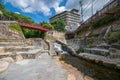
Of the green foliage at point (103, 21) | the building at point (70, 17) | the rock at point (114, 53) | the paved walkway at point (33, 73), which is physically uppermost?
the building at point (70, 17)

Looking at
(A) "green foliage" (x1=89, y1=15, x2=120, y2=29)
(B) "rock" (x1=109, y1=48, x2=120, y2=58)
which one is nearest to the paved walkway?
(B) "rock" (x1=109, y1=48, x2=120, y2=58)

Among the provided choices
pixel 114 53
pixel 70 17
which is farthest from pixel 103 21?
pixel 70 17

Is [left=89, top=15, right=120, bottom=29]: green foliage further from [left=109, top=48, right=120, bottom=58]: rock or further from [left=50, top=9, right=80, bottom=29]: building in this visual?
[left=50, top=9, right=80, bottom=29]: building

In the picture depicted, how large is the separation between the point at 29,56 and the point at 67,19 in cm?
7573

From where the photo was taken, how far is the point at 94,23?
953 inches

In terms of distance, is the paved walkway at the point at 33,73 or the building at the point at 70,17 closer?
the paved walkway at the point at 33,73

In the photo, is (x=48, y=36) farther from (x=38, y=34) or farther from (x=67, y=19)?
(x=67, y=19)

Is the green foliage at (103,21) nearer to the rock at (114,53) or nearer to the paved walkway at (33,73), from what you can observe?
the rock at (114,53)

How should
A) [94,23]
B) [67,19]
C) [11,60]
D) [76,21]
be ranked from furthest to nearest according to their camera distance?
[76,21] < [67,19] < [94,23] < [11,60]

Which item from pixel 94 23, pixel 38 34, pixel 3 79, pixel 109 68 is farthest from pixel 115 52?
pixel 38 34

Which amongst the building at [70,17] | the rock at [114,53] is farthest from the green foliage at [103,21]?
the building at [70,17]

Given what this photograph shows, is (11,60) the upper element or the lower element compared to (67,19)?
lower

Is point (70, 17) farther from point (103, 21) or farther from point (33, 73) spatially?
point (33, 73)

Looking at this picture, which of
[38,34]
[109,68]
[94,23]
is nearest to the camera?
[109,68]
